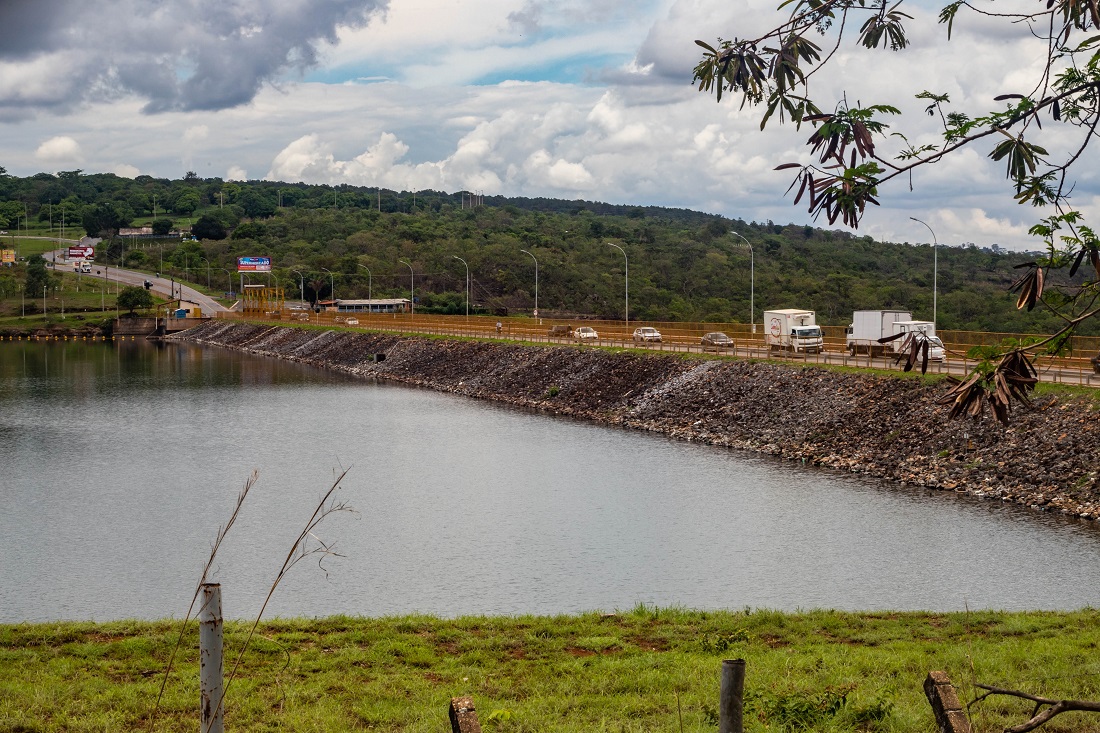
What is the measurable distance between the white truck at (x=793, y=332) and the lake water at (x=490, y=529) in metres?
14.6

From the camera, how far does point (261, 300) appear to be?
156000 millimetres

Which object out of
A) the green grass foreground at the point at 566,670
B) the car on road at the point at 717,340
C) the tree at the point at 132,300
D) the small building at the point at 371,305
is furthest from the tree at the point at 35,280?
the green grass foreground at the point at 566,670

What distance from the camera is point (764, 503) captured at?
3155 centimetres

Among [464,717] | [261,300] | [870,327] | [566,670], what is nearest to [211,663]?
[464,717]

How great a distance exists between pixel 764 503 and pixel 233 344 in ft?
349

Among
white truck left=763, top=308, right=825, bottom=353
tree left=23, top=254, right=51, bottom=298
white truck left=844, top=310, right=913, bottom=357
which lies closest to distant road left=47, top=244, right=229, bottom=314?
tree left=23, top=254, right=51, bottom=298

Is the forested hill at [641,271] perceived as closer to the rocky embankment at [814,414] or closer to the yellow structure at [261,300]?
the yellow structure at [261,300]

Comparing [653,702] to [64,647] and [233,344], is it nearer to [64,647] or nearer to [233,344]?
[64,647]

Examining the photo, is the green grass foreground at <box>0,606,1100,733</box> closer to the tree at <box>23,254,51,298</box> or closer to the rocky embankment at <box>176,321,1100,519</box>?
the rocky embankment at <box>176,321,1100,519</box>

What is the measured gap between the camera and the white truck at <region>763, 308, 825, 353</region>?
59.0 m

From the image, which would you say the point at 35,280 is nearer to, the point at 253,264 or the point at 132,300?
the point at 132,300

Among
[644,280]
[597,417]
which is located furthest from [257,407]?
[644,280]

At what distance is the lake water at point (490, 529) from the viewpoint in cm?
2092

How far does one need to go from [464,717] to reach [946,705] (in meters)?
2.39
